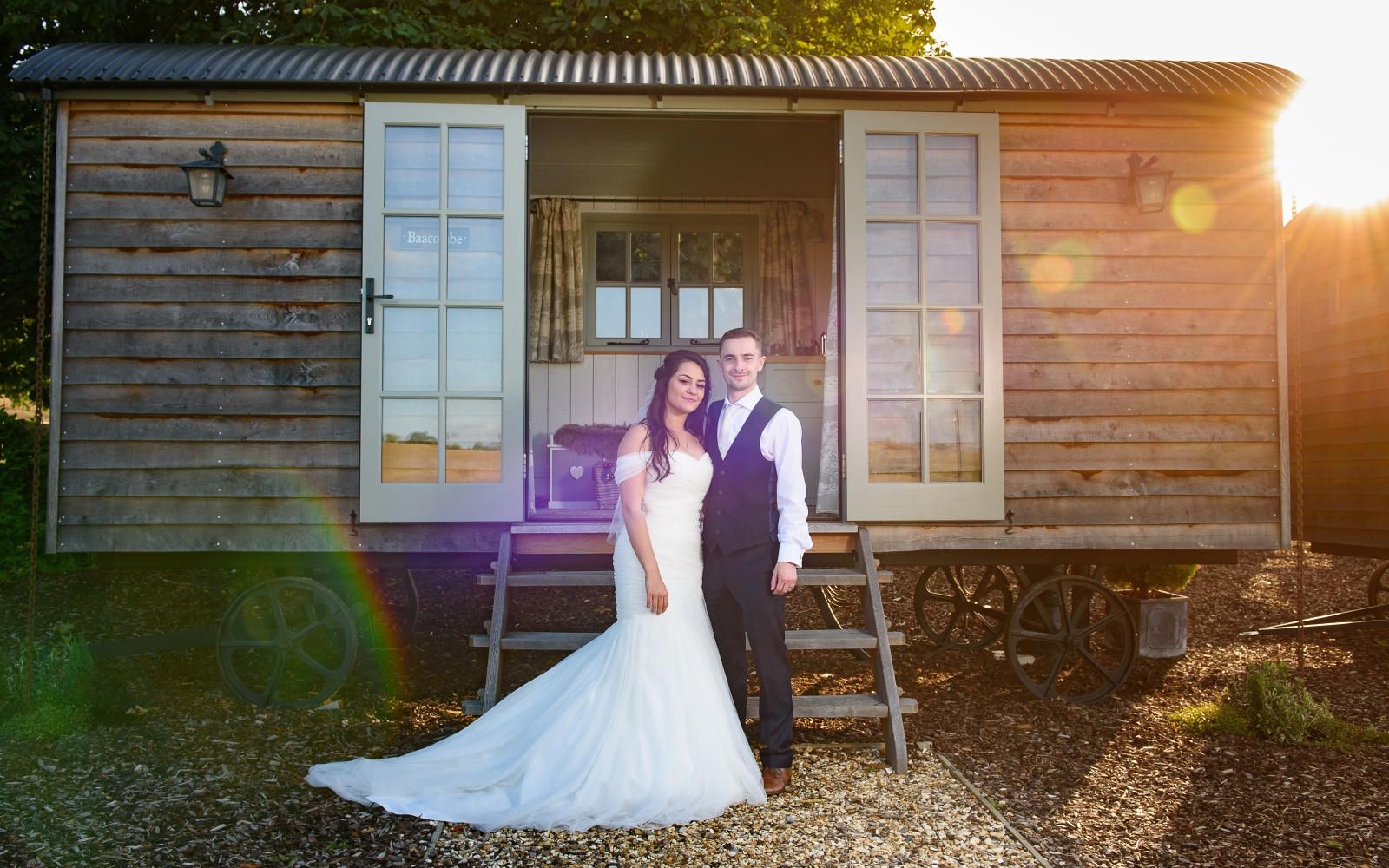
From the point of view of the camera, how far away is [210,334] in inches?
182

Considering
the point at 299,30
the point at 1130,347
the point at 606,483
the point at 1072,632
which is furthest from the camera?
the point at 299,30

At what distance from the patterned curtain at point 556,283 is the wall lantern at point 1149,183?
4.30m

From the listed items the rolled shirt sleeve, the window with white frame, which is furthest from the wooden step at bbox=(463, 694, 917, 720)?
the window with white frame

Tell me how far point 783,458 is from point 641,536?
64cm

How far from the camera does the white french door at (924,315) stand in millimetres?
4719

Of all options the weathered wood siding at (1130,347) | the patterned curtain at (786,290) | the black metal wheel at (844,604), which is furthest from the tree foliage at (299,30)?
the black metal wheel at (844,604)

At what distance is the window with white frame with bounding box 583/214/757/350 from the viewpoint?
25.8ft

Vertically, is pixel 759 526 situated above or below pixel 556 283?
below

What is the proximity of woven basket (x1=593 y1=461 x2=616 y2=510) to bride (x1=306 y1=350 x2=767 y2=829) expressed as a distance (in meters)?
2.43

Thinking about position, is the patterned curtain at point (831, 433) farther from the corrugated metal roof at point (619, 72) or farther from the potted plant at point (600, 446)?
the potted plant at point (600, 446)

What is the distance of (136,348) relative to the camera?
180 inches

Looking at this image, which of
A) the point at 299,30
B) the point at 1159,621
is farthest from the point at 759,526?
the point at 299,30

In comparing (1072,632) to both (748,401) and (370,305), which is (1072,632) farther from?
(370,305)

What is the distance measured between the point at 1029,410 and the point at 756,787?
98.9 inches
